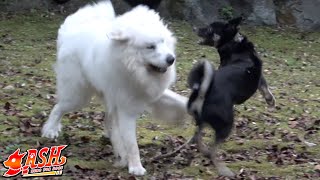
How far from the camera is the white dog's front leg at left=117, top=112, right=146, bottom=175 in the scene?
5.09 meters

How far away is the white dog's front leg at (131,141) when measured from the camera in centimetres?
509

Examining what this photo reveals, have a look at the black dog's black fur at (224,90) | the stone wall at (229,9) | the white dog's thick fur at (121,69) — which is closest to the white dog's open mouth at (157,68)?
the white dog's thick fur at (121,69)

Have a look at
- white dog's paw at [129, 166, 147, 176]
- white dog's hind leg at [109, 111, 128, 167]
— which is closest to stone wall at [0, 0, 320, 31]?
white dog's hind leg at [109, 111, 128, 167]

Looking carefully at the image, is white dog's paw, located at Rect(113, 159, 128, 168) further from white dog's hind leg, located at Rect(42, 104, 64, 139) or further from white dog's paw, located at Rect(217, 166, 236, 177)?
white dog's hind leg, located at Rect(42, 104, 64, 139)

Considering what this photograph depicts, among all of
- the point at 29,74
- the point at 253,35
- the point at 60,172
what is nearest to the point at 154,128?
the point at 60,172

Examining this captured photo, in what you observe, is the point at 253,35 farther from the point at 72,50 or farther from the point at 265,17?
the point at 72,50

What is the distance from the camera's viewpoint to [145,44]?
4.85m

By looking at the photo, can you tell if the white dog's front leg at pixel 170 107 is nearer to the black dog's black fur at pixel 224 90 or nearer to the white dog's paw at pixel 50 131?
the black dog's black fur at pixel 224 90

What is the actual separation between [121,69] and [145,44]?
295 mm

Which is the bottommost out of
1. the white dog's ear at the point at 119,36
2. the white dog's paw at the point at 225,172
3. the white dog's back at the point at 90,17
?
the white dog's paw at the point at 225,172

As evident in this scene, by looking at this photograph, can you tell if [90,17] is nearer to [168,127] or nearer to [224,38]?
[224,38]

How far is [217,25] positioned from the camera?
19.4ft

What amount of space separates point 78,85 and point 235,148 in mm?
1684

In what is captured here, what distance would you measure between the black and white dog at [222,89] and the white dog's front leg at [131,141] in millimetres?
518
